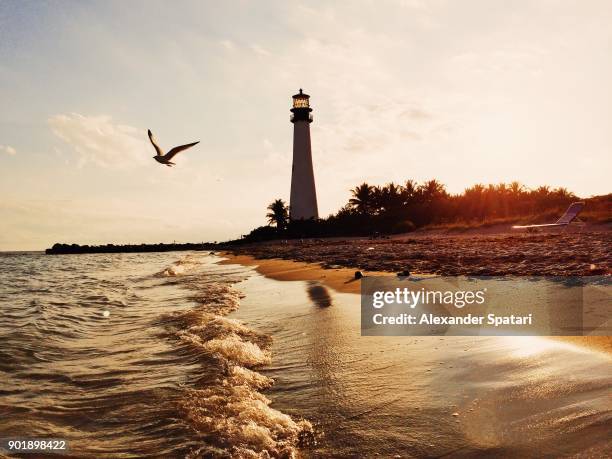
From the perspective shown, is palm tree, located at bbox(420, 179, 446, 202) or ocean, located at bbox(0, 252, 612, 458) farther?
palm tree, located at bbox(420, 179, 446, 202)

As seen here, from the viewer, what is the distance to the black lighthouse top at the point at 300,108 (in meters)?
57.6

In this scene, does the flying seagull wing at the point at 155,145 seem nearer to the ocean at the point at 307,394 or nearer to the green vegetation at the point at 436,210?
the ocean at the point at 307,394

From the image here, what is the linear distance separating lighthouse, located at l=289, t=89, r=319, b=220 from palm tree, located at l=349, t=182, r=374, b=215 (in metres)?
5.67

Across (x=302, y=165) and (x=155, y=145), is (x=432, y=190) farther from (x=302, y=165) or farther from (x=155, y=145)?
(x=155, y=145)

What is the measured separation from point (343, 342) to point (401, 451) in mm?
2677

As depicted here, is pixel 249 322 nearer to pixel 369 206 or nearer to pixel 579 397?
pixel 579 397

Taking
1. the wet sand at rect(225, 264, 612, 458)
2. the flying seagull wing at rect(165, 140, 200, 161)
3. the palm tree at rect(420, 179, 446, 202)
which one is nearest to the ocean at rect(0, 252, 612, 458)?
the wet sand at rect(225, 264, 612, 458)

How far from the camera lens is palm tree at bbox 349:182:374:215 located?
2306 inches

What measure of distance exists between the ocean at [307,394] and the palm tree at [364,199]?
52378 millimetres

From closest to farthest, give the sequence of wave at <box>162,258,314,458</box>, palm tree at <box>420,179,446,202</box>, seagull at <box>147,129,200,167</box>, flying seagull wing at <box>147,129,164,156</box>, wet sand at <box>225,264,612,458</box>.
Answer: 1. wet sand at <box>225,264,612,458</box>
2. wave at <box>162,258,314,458</box>
3. flying seagull wing at <box>147,129,164,156</box>
4. seagull at <box>147,129,200,167</box>
5. palm tree at <box>420,179,446,202</box>

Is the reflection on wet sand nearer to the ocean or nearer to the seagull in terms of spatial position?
the ocean

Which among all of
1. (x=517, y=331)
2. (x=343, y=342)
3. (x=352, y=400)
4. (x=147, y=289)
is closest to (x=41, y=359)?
(x=343, y=342)

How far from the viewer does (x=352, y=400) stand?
3531 millimetres

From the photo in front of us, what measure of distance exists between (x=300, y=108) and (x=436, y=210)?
935 inches
